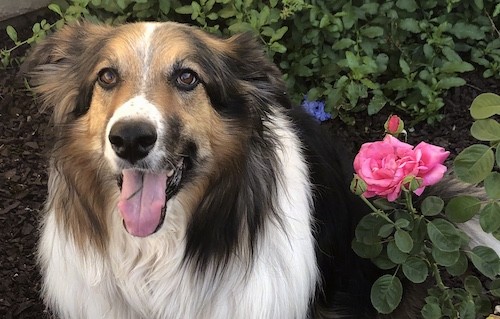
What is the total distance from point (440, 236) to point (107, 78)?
1.12 metres

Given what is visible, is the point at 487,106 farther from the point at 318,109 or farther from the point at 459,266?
the point at 318,109

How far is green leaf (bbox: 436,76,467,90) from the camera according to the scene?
136 inches

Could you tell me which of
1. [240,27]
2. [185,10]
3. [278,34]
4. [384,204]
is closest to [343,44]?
[278,34]

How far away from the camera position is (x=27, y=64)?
2.48m

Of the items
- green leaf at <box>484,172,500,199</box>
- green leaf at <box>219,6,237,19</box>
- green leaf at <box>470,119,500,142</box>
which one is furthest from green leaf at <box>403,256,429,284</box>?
green leaf at <box>219,6,237,19</box>

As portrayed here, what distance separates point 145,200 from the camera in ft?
7.20

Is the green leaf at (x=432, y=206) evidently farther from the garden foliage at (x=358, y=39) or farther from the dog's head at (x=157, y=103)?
the garden foliage at (x=358, y=39)

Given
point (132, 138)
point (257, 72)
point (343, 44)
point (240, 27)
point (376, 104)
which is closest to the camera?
point (132, 138)

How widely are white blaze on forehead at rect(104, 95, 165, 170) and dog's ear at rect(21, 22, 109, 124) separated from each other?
0.27 metres

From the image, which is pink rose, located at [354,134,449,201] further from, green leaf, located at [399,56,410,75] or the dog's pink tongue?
green leaf, located at [399,56,410,75]

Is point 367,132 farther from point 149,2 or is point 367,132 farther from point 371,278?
point 149,2

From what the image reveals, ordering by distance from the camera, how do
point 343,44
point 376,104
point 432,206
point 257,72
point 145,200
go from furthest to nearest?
point 376,104, point 343,44, point 257,72, point 432,206, point 145,200

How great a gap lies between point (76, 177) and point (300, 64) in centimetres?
158

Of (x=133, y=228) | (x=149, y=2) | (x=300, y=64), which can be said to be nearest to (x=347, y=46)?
(x=300, y=64)
